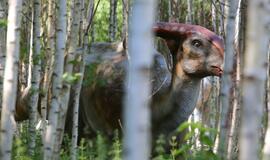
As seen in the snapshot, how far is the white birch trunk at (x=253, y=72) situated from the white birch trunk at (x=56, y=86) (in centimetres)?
265

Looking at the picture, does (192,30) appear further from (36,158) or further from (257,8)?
(257,8)

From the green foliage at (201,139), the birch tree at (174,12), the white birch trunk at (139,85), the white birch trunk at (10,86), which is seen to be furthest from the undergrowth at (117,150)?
the birch tree at (174,12)

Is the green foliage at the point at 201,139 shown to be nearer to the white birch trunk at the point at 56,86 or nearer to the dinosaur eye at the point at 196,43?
the white birch trunk at the point at 56,86

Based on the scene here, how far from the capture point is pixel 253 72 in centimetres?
240

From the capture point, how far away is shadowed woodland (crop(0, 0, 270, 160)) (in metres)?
2.40

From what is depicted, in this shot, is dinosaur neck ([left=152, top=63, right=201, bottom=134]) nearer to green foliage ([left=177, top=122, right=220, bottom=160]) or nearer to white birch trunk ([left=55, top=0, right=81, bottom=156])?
green foliage ([left=177, top=122, right=220, bottom=160])

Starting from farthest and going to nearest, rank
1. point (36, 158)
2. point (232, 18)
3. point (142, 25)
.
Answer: point (36, 158), point (232, 18), point (142, 25)

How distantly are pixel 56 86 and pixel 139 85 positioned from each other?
2.87 meters

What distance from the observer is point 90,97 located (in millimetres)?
7785

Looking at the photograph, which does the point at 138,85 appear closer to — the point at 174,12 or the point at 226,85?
the point at 226,85

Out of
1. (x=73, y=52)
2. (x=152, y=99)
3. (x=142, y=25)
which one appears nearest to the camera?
(x=142, y=25)

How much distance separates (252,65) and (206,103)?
12188 mm

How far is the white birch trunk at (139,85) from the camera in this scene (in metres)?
2.29

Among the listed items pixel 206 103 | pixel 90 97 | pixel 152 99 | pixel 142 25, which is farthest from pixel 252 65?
pixel 206 103
